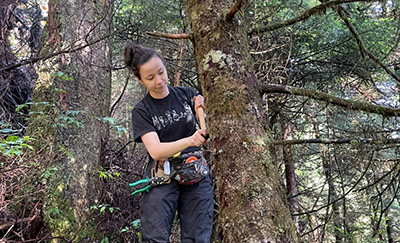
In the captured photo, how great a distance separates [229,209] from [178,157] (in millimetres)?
1244

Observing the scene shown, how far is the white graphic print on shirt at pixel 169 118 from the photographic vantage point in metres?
2.47

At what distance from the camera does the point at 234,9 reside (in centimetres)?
157

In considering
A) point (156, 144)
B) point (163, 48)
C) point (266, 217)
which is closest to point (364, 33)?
point (163, 48)

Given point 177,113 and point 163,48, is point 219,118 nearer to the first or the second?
point 177,113

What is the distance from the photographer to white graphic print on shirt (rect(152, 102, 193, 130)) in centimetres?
247

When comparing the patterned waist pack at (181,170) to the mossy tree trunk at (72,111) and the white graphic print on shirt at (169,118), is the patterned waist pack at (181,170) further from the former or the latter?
the mossy tree trunk at (72,111)

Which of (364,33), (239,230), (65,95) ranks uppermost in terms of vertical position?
(364,33)

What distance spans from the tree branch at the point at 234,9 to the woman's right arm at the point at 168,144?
0.69 meters

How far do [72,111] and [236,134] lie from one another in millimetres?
2784

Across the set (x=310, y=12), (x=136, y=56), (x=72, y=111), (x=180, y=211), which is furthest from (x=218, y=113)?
(x=72, y=111)

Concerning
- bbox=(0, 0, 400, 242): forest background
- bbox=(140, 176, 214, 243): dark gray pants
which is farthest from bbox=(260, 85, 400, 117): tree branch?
bbox=(140, 176, 214, 243): dark gray pants

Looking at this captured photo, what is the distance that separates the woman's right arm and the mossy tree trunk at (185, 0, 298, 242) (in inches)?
12.4

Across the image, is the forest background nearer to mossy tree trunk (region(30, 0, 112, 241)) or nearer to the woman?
mossy tree trunk (region(30, 0, 112, 241))

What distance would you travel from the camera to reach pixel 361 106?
1.59 m
